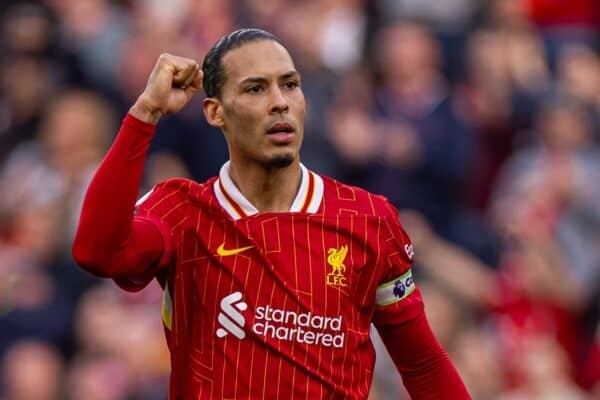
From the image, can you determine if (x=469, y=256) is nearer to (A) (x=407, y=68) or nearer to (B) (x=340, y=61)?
(A) (x=407, y=68)

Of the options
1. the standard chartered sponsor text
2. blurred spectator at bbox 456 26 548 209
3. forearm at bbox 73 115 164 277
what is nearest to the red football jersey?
the standard chartered sponsor text

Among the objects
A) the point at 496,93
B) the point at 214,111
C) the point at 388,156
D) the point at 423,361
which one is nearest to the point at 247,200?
the point at 214,111

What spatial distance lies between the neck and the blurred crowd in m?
3.83

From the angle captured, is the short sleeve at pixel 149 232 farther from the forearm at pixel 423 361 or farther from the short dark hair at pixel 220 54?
the forearm at pixel 423 361

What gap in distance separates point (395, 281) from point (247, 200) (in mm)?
549

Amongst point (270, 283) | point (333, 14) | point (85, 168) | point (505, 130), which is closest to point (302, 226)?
point (270, 283)

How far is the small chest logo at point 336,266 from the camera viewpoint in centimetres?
566

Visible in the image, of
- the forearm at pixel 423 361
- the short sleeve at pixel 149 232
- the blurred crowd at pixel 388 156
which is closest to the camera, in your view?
the short sleeve at pixel 149 232

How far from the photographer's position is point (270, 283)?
563 cm

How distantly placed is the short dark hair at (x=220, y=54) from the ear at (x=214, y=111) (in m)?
0.02

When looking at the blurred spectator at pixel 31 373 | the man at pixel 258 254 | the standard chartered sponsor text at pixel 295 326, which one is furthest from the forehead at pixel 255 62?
the blurred spectator at pixel 31 373

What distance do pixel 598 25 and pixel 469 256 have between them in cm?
277

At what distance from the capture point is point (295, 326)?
5602 mm

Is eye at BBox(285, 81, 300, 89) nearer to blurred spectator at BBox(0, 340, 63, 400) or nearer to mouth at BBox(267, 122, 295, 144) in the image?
mouth at BBox(267, 122, 295, 144)
